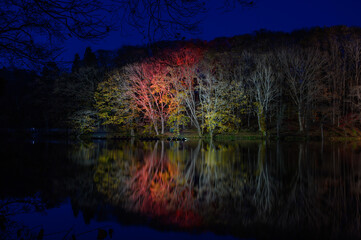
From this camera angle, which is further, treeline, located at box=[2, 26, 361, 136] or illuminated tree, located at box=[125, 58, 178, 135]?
illuminated tree, located at box=[125, 58, 178, 135]

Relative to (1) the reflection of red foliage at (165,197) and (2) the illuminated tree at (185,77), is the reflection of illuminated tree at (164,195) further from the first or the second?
(2) the illuminated tree at (185,77)

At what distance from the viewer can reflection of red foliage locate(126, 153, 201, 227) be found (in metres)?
6.08

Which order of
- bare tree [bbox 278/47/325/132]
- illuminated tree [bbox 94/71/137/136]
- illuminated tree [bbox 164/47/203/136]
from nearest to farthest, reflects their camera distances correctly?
bare tree [bbox 278/47/325/132], illuminated tree [bbox 164/47/203/136], illuminated tree [bbox 94/71/137/136]

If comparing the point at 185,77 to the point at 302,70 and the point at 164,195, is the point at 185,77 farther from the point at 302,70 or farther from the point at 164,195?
the point at 164,195

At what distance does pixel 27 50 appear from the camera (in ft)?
16.8

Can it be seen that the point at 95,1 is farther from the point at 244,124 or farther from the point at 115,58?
the point at 115,58

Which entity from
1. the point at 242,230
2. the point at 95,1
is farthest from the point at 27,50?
the point at 242,230

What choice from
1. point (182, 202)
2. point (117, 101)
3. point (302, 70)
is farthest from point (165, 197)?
point (302, 70)

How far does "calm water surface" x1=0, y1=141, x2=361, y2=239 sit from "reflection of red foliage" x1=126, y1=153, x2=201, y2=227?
20 millimetres

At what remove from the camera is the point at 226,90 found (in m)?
30.2

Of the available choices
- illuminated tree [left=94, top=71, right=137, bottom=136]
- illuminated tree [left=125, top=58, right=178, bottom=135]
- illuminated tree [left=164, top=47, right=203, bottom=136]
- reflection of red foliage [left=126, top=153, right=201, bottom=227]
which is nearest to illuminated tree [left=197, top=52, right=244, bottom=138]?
illuminated tree [left=164, top=47, right=203, bottom=136]

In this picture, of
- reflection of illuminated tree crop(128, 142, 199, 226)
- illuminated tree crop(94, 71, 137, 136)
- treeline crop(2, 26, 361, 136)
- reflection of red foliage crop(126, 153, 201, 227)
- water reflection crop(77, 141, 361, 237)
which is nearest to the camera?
water reflection crop(77, 141, 361, 237)

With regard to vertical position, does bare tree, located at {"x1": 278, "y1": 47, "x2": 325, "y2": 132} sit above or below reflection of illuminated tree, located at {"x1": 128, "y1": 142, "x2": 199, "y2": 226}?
above

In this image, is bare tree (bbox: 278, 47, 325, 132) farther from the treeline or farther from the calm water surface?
the calm water surface
